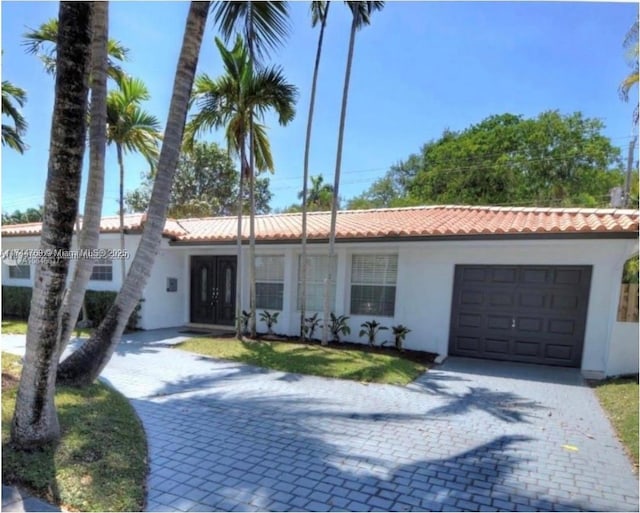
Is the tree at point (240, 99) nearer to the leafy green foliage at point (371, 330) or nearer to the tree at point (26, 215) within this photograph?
the leafy green foliage at point (371, 330)

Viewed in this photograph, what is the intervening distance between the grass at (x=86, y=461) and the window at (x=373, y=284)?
24.6ft

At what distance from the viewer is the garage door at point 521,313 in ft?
30.7

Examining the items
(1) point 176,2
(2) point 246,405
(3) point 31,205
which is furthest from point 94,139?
(3) point 31,205

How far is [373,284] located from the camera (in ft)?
38.1

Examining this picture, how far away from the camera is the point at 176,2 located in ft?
19.2

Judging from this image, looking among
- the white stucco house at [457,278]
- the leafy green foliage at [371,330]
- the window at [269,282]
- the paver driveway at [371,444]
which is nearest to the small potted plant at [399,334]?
the white stucco house at [457,278]

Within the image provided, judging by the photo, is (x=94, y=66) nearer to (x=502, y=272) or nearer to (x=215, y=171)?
(x=502, y=272)

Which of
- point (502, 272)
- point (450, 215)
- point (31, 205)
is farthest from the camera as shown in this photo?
point (31, 205)

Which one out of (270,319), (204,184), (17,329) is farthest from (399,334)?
(204,184)

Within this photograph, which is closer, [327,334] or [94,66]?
[94,66]

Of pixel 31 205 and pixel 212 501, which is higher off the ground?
pixel 31 205

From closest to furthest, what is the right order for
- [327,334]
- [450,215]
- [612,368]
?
[612,368] → [327,334] → [450,215]

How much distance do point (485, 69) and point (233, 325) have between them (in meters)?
12.4

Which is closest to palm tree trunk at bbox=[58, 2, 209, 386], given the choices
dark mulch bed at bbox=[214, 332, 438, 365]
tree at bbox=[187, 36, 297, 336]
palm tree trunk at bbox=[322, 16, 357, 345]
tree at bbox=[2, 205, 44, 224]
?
tree at bbox=[187, 36, 297, 336]
